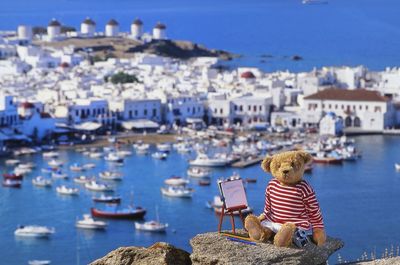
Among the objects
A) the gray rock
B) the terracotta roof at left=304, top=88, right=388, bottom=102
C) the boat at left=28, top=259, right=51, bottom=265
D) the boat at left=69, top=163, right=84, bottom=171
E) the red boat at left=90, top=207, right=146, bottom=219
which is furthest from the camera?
the terracotta roof at left=304, top=88, right=388, bottom=102

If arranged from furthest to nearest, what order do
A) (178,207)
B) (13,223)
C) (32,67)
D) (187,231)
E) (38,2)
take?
(38,2) < (32,67) < (178,207) < (13,223) < (187,231)

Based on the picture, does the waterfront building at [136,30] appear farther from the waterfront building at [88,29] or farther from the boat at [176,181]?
the boat at [176,181]

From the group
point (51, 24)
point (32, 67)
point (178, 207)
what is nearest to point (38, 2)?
point (51, 24)

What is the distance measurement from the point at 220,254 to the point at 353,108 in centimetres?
1865

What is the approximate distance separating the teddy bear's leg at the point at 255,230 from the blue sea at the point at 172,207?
488 cm

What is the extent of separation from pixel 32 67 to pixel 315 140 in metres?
10.4

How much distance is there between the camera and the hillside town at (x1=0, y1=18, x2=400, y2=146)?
2011cm

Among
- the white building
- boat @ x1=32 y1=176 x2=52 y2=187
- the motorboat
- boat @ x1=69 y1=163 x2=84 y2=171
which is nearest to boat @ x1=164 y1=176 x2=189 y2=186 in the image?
boat @ x1=32 y1=176 x2=52 y2=187

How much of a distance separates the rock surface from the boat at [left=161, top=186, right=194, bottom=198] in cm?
1071

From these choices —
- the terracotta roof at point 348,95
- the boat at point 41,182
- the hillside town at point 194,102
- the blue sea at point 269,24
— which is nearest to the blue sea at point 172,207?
the boat at point 41,182

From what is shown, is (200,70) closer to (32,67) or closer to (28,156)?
(32,67)

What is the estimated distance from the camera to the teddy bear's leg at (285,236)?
2.69m

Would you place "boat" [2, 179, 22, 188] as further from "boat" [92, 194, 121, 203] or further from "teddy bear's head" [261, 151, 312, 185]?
"teddy bear's head" [261, 151, 312, 185]

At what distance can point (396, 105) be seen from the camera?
21.1 metres
